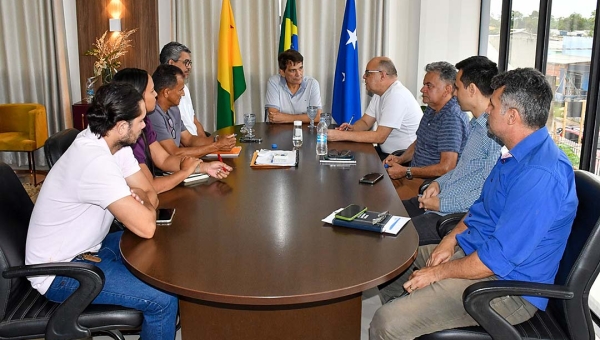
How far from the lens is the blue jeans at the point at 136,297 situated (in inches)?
79.4

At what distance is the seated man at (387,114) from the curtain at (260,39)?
1.78 m

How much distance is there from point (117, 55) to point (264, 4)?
1574 mm

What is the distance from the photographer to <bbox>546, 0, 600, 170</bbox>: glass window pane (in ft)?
11.5

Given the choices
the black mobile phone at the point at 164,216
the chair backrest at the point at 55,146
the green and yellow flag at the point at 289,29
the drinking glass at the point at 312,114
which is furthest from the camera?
the green and yellow flag at the point at 289,29

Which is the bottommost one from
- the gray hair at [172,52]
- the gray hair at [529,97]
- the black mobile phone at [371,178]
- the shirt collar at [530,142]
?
the black mobile phone at [371,178]

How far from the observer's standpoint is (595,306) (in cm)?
293

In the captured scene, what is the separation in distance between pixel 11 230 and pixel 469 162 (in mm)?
1966

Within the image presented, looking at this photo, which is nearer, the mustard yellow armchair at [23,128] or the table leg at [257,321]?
the table leg at [257,321]

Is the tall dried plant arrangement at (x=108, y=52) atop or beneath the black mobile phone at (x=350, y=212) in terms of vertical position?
atop

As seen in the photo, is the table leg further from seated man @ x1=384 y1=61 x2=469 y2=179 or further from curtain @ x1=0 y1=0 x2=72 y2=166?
curtain @ x1=0 y1=0 x2=72 y2=166

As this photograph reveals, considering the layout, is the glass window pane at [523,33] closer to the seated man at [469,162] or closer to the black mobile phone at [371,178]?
the seated man at [469,162]

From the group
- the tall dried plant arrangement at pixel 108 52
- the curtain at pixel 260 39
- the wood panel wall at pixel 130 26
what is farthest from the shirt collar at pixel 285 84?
the tall dried plant arrangement at pixel 108 52

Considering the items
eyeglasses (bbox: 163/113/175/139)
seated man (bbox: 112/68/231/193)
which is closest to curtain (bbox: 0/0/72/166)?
eyeglasses (bbox: 163/113/175/139)

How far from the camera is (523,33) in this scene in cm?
464
